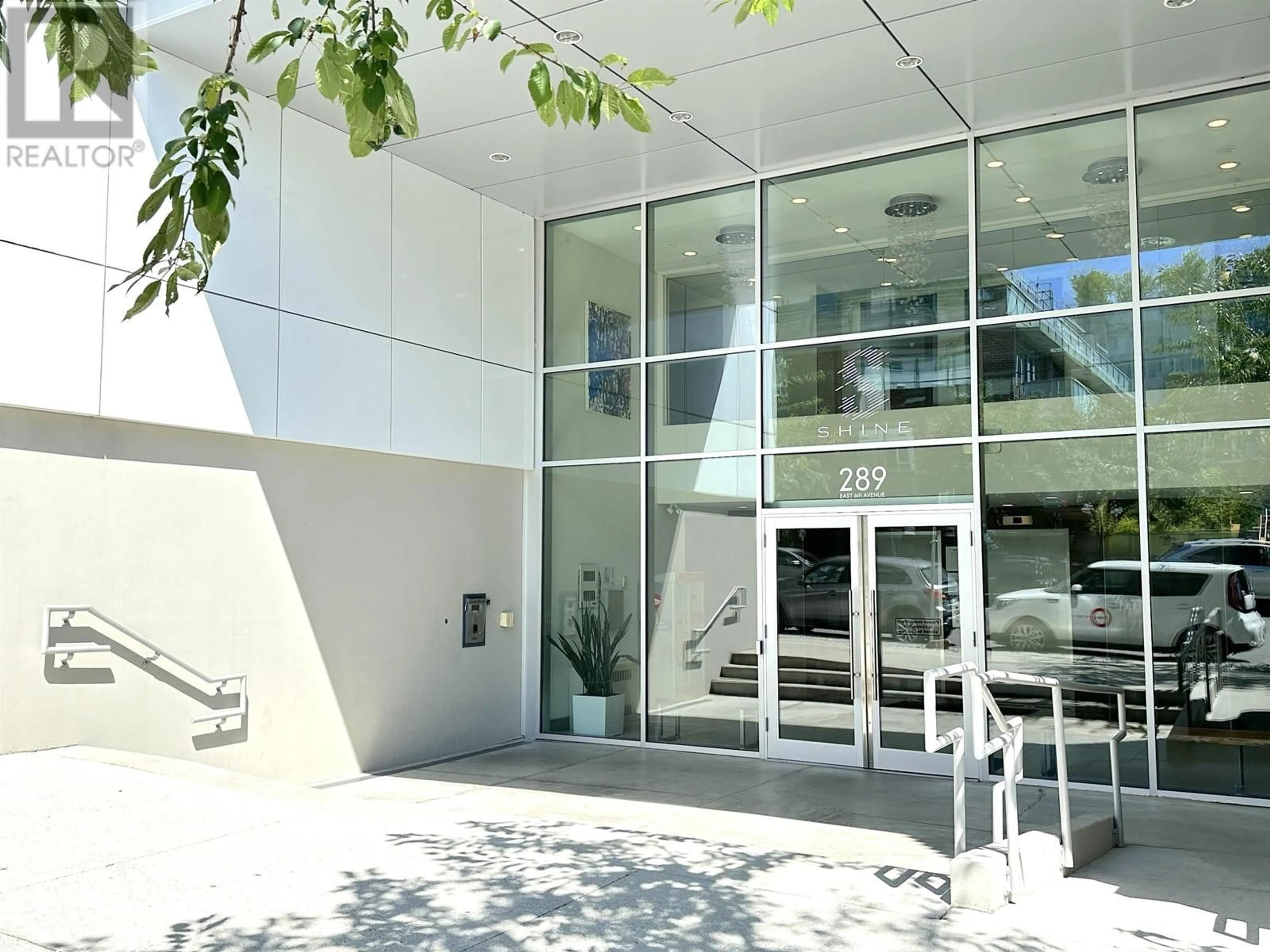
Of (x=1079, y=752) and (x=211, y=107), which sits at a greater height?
(x=211, y=107)

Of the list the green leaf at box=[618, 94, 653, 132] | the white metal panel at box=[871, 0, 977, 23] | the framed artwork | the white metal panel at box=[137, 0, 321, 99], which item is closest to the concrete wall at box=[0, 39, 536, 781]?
the white metal panel at box=[137, 0, 321, 99]

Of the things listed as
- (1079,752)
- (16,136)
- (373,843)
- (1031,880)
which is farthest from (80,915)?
(1079,752)

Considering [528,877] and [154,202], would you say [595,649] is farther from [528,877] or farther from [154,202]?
[154,202]

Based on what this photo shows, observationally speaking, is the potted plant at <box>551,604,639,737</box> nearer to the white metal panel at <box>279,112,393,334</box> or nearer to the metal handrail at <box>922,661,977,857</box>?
the white metal panel at <box>279,112,393,334</box>

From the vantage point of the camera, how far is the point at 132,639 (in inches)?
262

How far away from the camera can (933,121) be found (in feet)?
27.0

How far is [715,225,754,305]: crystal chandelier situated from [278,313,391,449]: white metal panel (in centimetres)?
300

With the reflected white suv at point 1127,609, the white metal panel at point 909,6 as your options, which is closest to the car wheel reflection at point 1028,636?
the reflected white suv at point 1127,609

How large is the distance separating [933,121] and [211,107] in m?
6.99

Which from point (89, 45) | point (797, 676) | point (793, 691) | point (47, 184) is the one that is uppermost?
point (47, 184)

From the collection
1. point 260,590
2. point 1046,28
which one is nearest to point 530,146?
point 1046,28

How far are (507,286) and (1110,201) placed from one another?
201 inches

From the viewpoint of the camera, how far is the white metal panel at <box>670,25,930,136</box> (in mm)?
7062

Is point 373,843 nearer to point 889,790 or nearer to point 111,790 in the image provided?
point 111,790
